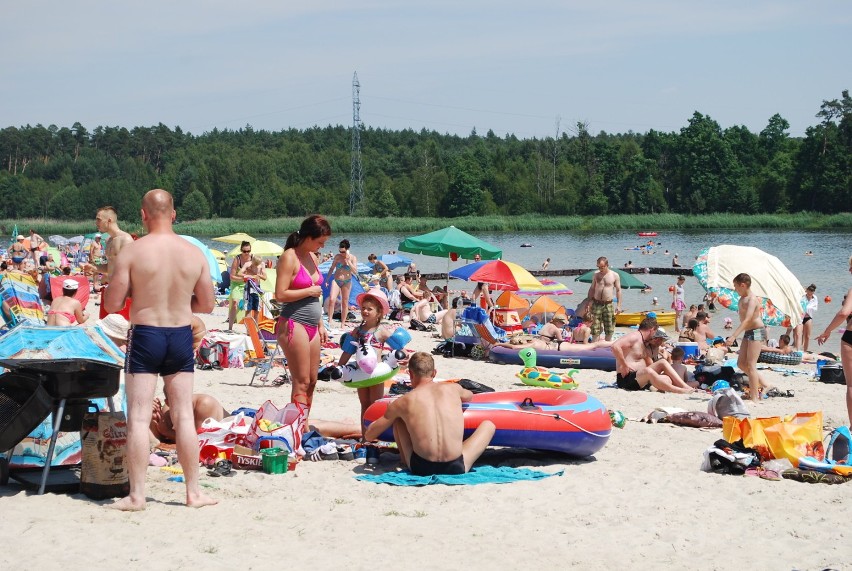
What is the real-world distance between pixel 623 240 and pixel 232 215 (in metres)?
43.7

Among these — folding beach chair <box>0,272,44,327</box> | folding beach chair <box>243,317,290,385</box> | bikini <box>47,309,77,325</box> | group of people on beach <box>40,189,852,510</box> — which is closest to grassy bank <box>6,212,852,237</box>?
folding beach chair <box>243,317,290,385</box>

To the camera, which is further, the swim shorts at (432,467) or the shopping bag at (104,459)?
the swim shorts at (432,467)

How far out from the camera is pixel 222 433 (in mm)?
6277

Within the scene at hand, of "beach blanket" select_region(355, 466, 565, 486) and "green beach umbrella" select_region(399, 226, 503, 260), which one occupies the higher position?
"green beach umbrella" select_region(399, 226, 503, 260)

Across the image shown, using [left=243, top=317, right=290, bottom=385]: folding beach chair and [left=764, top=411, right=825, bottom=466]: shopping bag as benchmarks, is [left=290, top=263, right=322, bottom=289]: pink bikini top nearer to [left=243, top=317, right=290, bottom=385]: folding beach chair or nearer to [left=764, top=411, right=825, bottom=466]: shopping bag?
[left=243, top=317, right=290, bottom=385]: folding beach chair

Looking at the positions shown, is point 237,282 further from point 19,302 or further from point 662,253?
point 662,253

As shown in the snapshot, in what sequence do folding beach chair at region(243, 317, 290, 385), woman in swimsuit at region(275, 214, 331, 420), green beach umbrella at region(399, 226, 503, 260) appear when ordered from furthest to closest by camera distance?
green beach umbrella at region(399, 226, 503, 260) < folding beach chair at region(243, 317, 290, 385) < woman in swimsuit at region(275, 214, 331, 420)

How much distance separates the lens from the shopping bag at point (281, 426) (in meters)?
6.19

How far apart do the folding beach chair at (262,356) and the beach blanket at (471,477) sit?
11.8 feet

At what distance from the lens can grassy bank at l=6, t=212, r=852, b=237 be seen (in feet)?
203

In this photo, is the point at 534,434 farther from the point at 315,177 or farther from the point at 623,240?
the point at 315,177

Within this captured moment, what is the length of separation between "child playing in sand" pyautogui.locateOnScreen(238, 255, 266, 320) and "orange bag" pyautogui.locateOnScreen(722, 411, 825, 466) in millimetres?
6553

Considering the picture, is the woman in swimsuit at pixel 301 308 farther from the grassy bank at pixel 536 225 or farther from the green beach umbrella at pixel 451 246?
the grassy bank at pixel 536 225

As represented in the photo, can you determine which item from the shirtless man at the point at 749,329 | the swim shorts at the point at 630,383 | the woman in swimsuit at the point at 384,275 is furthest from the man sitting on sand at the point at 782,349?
the woman in swimsuit at the point at 384,275
